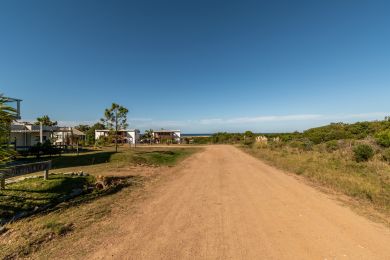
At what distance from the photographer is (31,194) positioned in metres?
7.40

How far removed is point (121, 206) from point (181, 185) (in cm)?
339

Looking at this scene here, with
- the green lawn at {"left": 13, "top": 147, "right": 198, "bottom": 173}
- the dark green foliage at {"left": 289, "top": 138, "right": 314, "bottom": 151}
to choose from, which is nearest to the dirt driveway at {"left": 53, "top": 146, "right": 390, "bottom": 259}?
the green lawn at {"left": 13, "top": 147, "right": 198, "bottom": 173}

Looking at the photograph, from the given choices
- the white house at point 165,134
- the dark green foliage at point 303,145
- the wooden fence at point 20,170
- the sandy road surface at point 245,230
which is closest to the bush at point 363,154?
the dark green foliage at point 303,145

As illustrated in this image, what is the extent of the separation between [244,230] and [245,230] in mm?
20

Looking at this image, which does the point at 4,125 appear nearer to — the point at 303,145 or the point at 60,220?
the point at 60,220

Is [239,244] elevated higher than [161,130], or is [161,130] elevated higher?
[161,130]

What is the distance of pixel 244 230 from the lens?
197 inches

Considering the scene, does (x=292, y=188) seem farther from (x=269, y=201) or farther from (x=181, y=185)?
(x=181, y=185)

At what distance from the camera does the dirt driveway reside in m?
3.99

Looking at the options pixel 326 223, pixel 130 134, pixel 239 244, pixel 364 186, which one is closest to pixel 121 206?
pixel 239 244

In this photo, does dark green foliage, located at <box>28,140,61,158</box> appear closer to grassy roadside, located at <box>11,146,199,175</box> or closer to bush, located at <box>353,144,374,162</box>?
grassy roadside, located at <box>11,146,199,175</box>

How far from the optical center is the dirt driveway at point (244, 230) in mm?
3992

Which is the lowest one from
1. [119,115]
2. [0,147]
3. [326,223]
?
[326,223]

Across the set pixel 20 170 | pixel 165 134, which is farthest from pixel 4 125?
pixel 165 134
